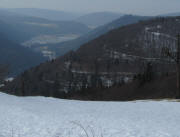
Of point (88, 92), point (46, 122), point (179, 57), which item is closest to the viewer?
point (46, 122)

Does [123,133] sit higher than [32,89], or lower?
higher

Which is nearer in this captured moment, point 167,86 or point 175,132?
point 175,132

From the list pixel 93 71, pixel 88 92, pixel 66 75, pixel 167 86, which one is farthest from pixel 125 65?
pixel 167 86

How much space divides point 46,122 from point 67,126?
1741 mm

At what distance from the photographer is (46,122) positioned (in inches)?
564

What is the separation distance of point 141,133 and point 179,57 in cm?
2518

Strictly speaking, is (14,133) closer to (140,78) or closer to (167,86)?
(167,86)

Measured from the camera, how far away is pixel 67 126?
1328cm

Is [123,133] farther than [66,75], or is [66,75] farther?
[66,75]

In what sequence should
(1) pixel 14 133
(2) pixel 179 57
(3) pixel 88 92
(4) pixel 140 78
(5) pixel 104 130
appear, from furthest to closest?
(3) pixel 88 92, (4) pixel 140 78, (2) pixel 179 57, (5) pixel 104 130, (1) pixel 14 133

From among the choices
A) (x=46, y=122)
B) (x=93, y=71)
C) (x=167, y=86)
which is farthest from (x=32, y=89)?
(x=46, y=122)

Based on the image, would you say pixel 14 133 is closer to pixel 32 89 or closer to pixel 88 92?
pixel 88 92

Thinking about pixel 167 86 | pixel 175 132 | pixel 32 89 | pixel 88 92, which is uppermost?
pixel 175 132

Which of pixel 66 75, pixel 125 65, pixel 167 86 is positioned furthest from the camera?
pixel 125 65
